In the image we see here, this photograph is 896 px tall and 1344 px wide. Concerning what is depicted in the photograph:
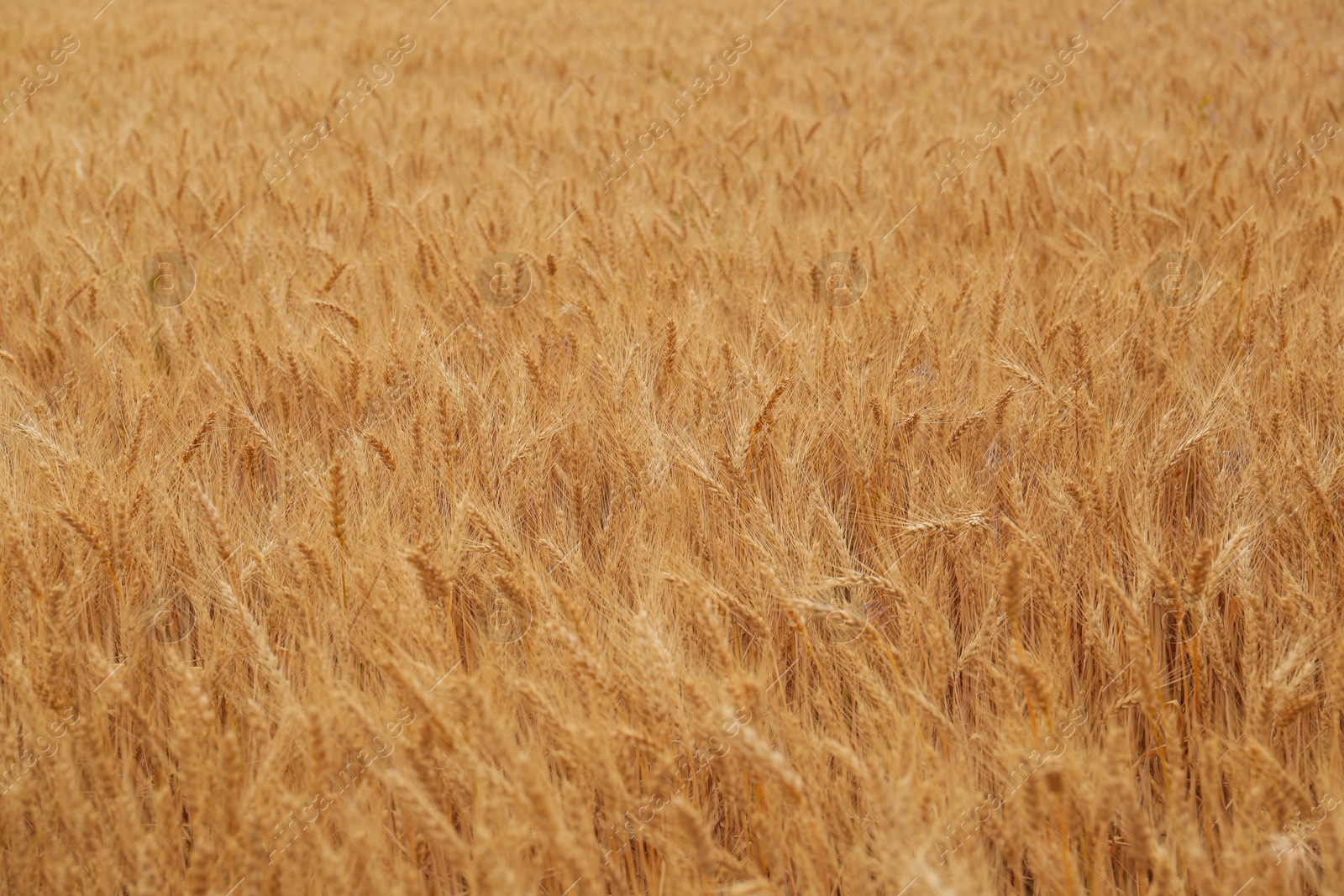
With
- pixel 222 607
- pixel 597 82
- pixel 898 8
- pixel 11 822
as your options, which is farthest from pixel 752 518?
pixel 898 8

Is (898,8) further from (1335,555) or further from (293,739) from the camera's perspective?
(293,739)

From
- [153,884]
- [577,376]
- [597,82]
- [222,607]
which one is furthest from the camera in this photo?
[597,82]

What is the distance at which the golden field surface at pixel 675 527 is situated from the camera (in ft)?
3.02

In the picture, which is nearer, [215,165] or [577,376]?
[577,376]

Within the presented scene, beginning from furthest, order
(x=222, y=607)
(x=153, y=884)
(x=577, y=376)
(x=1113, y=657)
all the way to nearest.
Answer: (x=577, y=376) → (x=222, y=607) → (x=1113, y=657) → (x=153, y=884)

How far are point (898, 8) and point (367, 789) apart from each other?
9.79 metres

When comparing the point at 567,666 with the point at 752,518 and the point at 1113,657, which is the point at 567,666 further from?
the point at 1113,657

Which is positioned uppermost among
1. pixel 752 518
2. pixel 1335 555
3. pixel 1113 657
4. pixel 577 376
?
pixel 577 376

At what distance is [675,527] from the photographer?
4.81 ft

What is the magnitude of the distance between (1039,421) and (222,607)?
146 cm

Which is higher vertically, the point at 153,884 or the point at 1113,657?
the point at 153,884

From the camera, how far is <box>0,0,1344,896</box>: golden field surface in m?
0.92

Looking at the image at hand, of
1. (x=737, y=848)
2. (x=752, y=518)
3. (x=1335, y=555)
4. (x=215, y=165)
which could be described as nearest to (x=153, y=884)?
(x=737, y=848)

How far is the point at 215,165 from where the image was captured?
3562 mm
